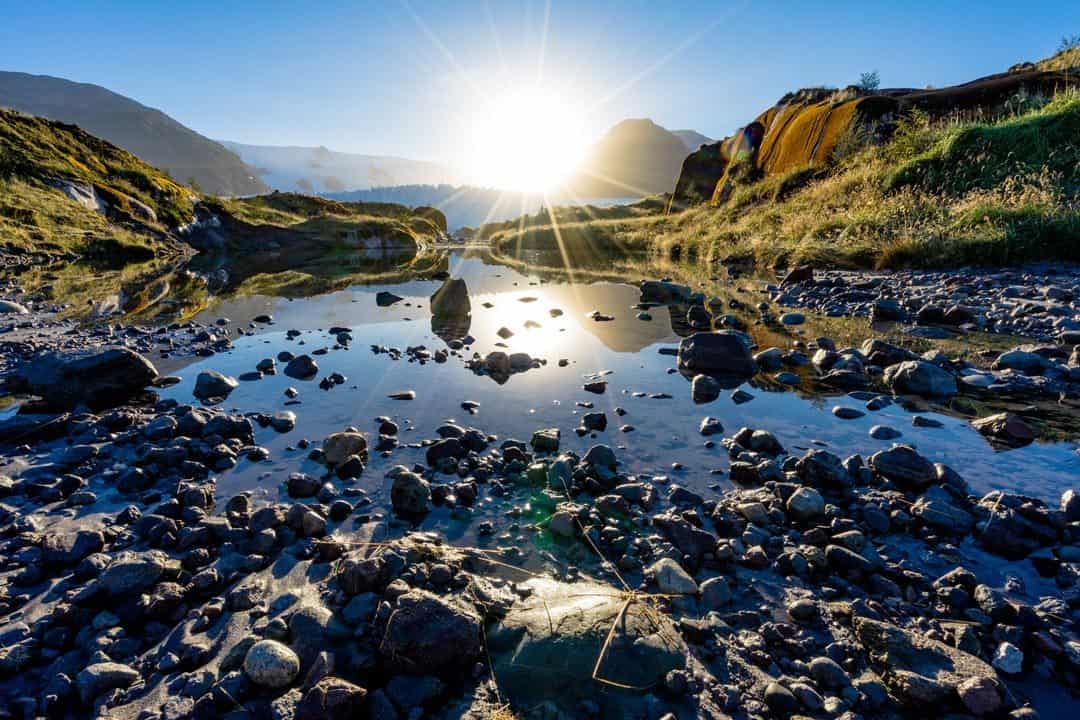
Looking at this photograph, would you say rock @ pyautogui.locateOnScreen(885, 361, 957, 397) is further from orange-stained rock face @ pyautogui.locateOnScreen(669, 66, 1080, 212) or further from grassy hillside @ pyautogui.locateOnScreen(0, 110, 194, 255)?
grassy hillside @ pyautogui.locateOnScreen(0, 110, 194, 255)

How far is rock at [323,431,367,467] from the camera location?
504 cm

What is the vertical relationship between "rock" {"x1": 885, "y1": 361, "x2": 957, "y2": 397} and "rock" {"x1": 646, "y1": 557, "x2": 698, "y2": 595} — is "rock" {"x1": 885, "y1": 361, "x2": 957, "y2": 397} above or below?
above

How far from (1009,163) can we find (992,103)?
10.3m

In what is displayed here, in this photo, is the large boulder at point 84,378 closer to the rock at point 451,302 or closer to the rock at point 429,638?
the rock at point 429,638

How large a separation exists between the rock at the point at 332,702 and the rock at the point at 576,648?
0.72 metres

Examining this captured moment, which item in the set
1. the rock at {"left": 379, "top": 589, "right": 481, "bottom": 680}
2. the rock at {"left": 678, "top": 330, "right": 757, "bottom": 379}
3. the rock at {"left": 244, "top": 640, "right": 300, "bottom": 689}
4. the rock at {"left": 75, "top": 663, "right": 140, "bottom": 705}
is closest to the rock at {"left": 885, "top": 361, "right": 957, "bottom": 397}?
the rock at {"left": 678, "top": 330, "right": 757, "bottom": 379}

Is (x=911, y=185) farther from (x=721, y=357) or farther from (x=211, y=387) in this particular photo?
(x=211, y=387)

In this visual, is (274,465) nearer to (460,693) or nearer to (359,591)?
(359,591)

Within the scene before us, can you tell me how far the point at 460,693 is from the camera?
2.51m

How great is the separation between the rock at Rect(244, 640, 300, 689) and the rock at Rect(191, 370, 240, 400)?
5522 millimetres

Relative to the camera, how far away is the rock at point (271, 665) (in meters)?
2.50

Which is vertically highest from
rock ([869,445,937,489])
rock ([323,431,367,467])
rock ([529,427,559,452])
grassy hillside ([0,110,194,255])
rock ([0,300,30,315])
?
grassy hillside ([0,110,194,255])

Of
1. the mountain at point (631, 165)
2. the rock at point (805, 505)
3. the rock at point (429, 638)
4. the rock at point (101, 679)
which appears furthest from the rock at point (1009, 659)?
the mountain at point (631, 165)

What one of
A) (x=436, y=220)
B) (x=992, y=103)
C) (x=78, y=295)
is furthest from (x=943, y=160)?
(x=436, y=220)
